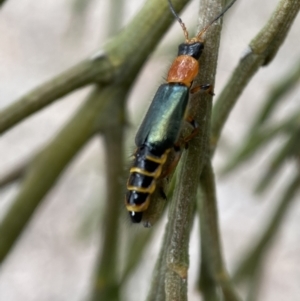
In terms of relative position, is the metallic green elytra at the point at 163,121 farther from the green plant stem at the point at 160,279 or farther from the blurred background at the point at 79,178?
the blurred background at the point at 79,178

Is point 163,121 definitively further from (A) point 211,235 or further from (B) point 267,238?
(B) point 267,238

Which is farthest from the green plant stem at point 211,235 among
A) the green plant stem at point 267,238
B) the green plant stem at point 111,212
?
the green plant stem at point 267,238

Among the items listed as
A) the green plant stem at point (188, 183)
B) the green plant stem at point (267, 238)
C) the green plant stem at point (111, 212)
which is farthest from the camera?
the green plant stem at point (267, 238)

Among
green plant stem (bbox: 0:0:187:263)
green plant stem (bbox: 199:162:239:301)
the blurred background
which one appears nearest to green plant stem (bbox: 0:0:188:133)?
green plant stem (bbox: 0:0:187:263)

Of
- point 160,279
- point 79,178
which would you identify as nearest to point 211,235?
point 160,279

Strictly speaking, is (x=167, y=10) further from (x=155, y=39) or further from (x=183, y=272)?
(x=183, y=272)

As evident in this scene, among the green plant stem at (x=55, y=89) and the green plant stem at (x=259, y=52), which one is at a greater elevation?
the green plant stem at (x=55, y=89)

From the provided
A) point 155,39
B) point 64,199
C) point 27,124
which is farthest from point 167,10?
point 27,124
